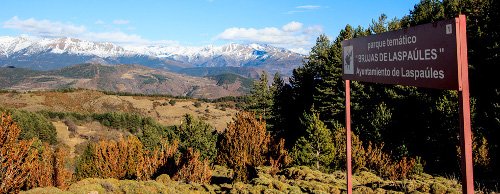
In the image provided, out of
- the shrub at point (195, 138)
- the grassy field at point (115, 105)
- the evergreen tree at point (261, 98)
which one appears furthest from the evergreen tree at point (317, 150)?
the grassy field at point (115, 105)

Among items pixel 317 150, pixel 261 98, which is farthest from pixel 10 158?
pixel 261 98

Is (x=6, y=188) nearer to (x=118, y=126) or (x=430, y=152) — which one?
(x=430, y=152)

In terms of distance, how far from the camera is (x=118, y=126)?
114m

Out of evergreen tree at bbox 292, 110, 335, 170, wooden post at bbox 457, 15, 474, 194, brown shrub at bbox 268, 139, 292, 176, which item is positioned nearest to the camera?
wooden post at bbox 457, 15, 474, 194

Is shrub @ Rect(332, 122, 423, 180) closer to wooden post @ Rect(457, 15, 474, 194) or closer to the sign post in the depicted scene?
the sign post

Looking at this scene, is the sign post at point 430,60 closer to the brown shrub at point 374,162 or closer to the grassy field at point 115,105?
the brown shrub at point 374,162

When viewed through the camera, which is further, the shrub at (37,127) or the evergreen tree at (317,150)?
the shrub at (37,127)

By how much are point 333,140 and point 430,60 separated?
3192 cm

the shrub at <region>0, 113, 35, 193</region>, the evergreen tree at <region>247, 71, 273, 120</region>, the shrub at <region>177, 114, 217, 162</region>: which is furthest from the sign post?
the evergreen tree at <region>247, 71, 273, 120</region>

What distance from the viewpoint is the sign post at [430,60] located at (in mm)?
4801

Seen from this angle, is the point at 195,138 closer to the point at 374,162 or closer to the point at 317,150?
the point at 317,150

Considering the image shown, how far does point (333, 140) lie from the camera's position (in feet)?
119

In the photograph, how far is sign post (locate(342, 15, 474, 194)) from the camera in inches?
189

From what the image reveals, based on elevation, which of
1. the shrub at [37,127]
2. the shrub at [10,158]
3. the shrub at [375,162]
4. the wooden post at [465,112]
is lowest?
the shrub at [37,127]
